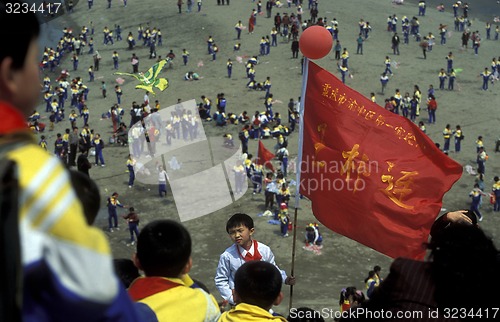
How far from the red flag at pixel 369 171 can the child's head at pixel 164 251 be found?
4826 mm

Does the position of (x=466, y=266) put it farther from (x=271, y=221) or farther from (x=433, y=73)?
(x=433, y=73)

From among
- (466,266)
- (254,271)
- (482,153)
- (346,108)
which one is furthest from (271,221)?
(466,266)

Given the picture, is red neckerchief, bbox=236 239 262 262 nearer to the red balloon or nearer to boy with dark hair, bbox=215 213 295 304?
boy with dark hair, bbox=215 213 295 304

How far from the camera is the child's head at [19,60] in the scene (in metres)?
1.81

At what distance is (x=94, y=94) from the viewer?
36688mm

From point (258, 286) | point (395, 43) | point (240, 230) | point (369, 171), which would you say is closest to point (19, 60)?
point (258, 286)

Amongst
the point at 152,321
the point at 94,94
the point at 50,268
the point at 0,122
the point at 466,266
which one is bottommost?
the point at 94,94

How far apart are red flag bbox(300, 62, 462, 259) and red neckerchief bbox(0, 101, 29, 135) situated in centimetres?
646

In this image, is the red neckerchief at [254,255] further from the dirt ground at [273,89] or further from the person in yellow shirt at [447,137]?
the person in yellow shirt at [447,137]

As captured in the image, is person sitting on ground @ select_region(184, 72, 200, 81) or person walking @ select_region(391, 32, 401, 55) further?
person walking @ select_region(391, 32, 401, 55)

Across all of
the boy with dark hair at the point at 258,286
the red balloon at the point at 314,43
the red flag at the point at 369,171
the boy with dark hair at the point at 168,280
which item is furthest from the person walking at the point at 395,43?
the boy with dark hair at the point at 168,280

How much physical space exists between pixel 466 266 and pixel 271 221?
2054 cm

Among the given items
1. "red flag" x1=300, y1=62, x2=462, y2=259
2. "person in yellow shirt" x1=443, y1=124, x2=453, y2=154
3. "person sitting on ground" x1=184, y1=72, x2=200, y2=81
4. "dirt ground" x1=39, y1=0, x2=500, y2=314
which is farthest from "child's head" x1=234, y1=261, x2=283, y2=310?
"person sitting on ground" x1=184, y1=72, x2=200, y2=81

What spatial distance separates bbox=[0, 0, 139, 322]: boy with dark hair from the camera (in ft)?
5.33
